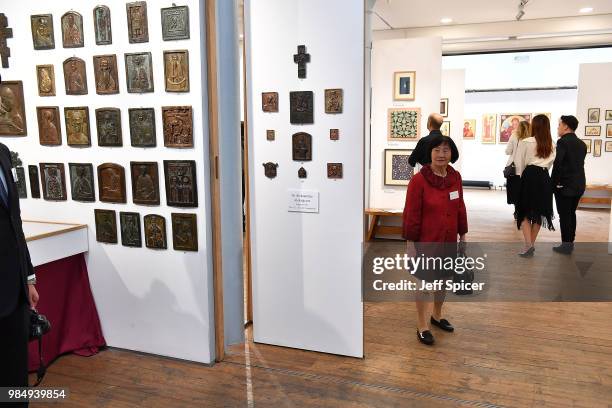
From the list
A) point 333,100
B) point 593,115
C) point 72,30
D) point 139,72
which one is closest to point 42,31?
point 72,30

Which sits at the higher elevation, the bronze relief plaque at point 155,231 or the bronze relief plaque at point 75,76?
the bronze relief plaque at point 75,76

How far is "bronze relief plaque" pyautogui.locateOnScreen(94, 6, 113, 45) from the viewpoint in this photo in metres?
3.48

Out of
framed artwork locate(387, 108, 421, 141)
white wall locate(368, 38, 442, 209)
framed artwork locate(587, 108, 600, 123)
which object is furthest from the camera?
framed artwork locate(587, 108, 600, 123)

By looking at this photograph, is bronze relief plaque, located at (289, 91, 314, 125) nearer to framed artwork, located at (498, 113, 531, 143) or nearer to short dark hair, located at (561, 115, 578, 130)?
short dark hair, located at (561, 115, 578, 130)

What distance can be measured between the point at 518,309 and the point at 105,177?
370 centimetres

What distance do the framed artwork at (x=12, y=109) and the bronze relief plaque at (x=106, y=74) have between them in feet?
2.17

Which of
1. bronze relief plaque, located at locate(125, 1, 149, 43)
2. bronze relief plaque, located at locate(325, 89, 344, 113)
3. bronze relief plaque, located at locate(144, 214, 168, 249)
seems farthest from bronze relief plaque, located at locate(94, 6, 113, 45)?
bronze relief plaque, located at locate(325, 89, 344, 113)

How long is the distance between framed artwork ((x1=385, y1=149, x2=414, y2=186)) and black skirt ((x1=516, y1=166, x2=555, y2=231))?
1741 mm

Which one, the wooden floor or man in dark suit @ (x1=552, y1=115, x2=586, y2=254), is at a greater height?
man in dark suit @ (x1=552, y1=115, x2=586, y2=254)

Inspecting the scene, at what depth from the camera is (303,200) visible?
11.9 ft

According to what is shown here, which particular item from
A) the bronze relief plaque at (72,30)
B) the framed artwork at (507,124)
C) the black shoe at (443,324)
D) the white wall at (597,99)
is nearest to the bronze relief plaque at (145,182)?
the bronze relief plaque at (72,30)

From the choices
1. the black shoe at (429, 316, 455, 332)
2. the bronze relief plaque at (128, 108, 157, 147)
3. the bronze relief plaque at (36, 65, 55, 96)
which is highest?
the bronze relief plaque at (36, 65, 55, 96)

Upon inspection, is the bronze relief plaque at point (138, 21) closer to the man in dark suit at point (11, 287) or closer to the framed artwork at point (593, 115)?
the man in dark suit at point (11, 287)

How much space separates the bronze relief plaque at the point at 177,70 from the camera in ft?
10.9
